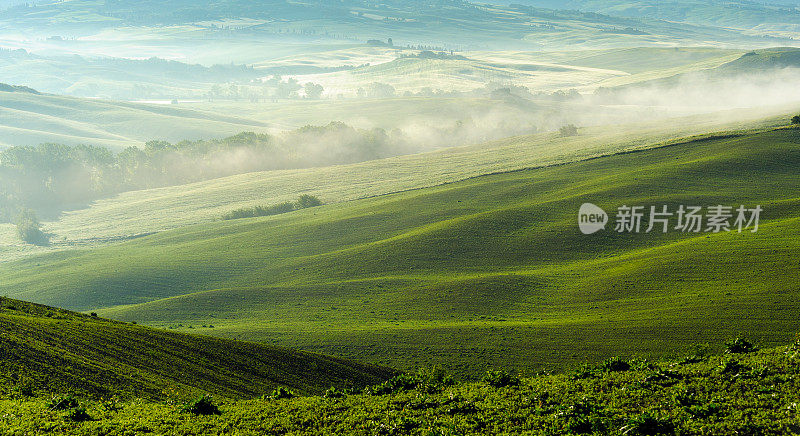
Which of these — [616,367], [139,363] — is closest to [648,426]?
[616,367]

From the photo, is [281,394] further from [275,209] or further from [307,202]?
[275,209]

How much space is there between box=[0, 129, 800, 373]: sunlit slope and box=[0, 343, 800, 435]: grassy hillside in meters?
22.6

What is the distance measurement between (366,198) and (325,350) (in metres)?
75.4

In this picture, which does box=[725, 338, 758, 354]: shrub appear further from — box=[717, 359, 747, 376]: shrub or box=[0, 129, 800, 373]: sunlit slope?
box=[0, 129, 800, 373]: sunlit slope

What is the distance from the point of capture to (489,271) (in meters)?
75.8

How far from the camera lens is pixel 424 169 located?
504 ft

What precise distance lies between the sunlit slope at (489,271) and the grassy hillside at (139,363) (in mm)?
14312

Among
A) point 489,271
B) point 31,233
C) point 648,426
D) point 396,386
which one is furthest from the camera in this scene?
point 31,233

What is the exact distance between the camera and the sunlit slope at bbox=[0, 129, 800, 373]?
2031 inches

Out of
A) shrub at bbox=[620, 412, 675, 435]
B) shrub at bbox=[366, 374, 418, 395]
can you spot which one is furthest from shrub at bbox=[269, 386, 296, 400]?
shrub at bbox=[620, 412, 675, 435]

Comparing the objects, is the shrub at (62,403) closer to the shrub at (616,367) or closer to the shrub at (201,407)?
the shrub at (201,407)

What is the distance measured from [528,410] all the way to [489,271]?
179ft

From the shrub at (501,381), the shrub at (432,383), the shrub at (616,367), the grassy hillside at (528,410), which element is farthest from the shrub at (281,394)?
the shrub at (616,367)

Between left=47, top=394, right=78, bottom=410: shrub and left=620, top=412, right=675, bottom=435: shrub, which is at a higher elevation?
left=620, top=412, right=675, bottom=435: shrub
